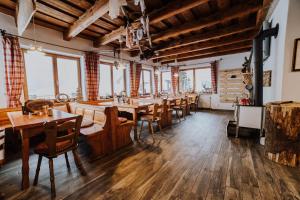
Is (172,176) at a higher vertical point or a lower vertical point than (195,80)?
lower

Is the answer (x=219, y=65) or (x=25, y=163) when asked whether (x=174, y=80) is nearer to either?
(x=219, y=65)

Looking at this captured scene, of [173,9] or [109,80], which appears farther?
[109,80]

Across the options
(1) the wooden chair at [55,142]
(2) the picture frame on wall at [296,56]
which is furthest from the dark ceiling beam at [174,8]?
(1) the wooden chair at [55,142]

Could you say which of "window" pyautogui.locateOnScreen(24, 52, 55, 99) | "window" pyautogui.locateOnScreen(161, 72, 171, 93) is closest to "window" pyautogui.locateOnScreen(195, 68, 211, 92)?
"window" pyautogui.locateOnScreen(161, 72, 171, 93)

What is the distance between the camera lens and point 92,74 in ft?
15.4

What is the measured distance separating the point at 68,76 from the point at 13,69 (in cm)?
143

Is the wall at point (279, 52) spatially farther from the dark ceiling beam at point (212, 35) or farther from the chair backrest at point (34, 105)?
the chair backrest at point (34, 105)

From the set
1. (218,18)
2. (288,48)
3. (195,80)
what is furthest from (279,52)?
(195,80)

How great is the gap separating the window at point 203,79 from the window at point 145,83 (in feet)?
8.73

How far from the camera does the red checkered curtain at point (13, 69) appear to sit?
3066 mm

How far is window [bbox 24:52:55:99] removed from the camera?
3627 millimetres

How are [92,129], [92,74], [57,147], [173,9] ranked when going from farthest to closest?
[92,74] → [173,9] → [92,129] → [57,147]

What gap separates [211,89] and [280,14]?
4913 millimetres

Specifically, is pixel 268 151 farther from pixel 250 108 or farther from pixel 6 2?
pixel 6 2
